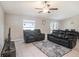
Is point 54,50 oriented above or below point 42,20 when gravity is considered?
below

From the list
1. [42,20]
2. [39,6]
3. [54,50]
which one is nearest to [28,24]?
[42,20]

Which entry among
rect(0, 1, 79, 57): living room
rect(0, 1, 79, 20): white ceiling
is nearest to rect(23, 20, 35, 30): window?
rect(0, 1, 79, 57): living room

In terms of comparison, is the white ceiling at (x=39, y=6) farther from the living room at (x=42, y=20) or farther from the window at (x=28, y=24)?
the window at (x=28, y=24)

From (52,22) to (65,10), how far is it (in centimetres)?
90

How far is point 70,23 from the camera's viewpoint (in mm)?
2547

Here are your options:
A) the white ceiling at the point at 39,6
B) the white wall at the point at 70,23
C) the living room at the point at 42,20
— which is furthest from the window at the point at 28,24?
the white wall at the point at 70,23

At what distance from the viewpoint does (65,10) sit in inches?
108

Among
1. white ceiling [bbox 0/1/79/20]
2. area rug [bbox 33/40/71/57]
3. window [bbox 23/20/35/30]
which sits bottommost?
area rug [bbox 33/40/71/57]

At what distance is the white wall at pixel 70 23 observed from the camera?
2.47 meters

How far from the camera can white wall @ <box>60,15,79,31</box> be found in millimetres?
2467

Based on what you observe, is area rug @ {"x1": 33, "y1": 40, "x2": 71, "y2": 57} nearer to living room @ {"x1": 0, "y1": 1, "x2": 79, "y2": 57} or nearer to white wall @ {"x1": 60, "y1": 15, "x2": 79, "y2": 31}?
living room @ {"x1": 0, "y1": 1, "x2": 79, "y2": 57}

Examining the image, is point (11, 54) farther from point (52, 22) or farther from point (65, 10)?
point (65, 10)

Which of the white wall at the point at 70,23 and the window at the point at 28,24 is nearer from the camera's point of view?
the window at the point at 28,24

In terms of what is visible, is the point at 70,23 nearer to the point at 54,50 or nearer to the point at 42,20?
the point at 42,20
